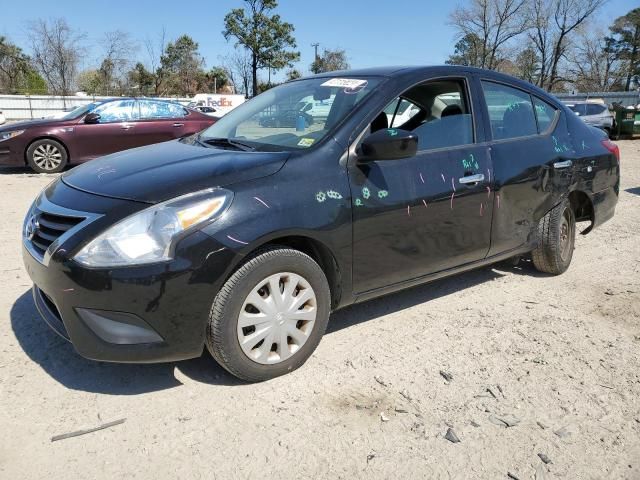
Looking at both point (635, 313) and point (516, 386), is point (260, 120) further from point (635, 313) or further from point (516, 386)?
point (635, 313)

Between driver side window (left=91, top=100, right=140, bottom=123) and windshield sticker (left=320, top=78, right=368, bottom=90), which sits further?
driver side window (left=91, top=100, right=140, bottom=123)

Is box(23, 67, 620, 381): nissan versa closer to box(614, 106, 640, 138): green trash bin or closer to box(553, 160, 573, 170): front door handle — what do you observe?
box(553, 160, 573, 170): front door handle

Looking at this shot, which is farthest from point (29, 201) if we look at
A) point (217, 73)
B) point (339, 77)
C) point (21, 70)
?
point (217, 73)

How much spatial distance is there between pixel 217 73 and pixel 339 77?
5823 cm

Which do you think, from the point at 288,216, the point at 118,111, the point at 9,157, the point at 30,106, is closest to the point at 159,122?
the point at 118,111

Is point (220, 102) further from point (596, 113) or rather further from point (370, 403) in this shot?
point (370, 403)

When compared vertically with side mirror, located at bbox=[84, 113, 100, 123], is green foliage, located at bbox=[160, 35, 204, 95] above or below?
above

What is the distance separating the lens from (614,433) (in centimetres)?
254

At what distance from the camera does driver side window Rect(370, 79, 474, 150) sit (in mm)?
3502

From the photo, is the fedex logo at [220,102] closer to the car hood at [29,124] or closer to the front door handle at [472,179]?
the car hood at [29,124]

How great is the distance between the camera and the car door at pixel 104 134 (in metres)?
9.90

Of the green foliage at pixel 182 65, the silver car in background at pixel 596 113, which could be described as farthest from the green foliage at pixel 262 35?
the silver car in background at pixel 596 113

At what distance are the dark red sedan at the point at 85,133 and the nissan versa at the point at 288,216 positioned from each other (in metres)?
6.73

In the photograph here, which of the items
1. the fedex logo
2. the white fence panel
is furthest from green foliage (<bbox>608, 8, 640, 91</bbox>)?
the white fence panel
